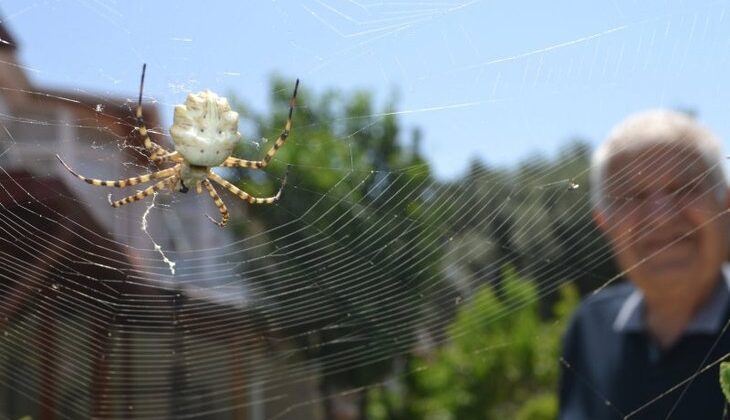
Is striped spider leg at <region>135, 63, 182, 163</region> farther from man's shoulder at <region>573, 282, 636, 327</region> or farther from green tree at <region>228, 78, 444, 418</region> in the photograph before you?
man's shoulder at <region>573, 282, 636, 327</region>

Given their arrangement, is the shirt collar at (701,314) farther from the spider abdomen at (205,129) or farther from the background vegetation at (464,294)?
the background vegetation at (464,294)

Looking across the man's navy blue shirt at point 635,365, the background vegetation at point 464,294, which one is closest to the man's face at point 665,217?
the man's navy blue shirt at point 635,365

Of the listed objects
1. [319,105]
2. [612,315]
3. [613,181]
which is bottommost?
[612,315]

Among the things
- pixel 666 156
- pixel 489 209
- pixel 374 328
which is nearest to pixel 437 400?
pixel 489 209

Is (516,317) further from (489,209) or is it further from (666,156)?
(666,156)

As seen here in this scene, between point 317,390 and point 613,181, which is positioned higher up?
point 317,390

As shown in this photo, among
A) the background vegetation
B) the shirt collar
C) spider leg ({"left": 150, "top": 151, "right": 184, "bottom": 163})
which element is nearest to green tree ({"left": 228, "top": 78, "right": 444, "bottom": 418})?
the background vegetation

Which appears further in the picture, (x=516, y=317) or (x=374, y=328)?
(x=516, y=317)
